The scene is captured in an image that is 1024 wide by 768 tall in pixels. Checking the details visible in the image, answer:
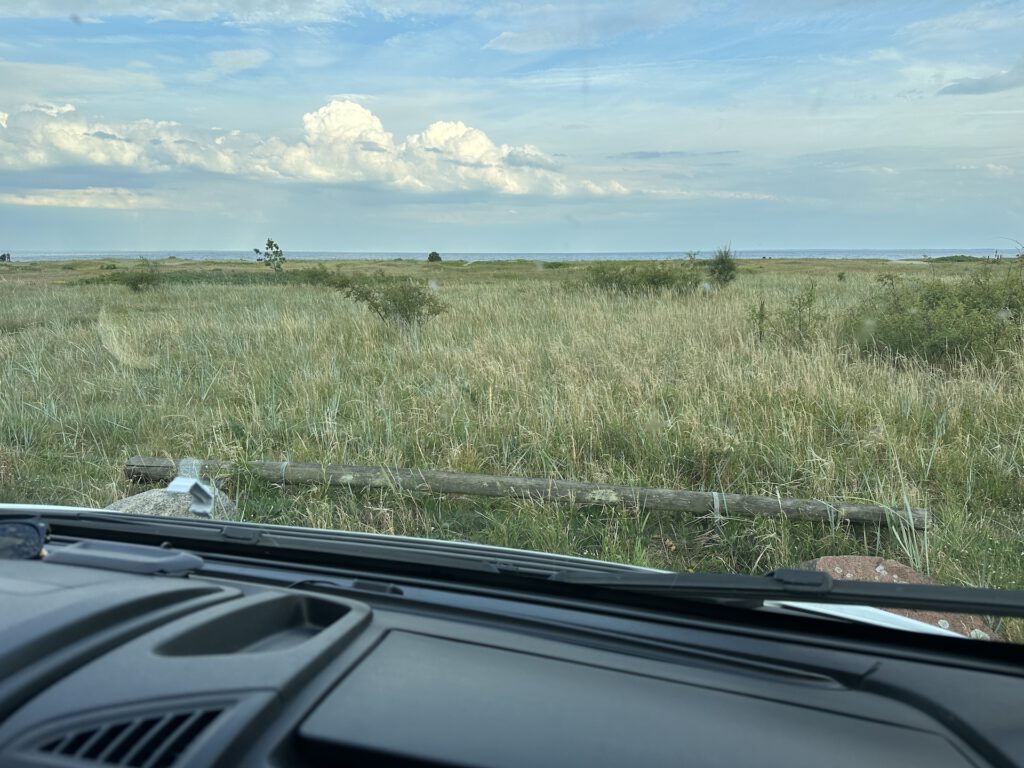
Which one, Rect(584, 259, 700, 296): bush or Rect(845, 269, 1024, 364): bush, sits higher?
Rect(584, 259, 700, 296): bush

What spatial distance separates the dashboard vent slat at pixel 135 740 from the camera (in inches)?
44.4

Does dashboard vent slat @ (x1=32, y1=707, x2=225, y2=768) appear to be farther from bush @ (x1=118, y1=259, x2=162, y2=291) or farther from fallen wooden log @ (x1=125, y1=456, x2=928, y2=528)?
bush @ (x1=118, y1=259, x2=162, y2=291)

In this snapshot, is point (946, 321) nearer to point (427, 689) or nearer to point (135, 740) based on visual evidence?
point (427, 689)

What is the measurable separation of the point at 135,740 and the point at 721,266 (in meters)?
21.4

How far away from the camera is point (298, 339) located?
11.0 metres

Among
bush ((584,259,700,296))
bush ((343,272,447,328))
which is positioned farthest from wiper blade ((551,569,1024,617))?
bush ((584,259,700,296))

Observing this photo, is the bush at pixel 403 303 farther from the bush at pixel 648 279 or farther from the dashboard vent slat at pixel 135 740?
the dashboard vent slat at pixel 135 740

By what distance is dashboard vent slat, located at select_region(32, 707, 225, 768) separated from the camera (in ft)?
3.70

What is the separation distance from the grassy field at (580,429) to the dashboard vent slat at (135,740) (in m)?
3.14

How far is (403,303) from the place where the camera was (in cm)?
1255

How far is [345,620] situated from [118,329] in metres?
12.2

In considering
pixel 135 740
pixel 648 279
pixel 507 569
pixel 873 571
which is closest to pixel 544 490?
pixel 873 571

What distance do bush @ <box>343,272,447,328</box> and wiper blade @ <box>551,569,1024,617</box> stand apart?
34.0 ft

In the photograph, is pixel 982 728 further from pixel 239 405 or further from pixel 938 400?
pixel 239 405
